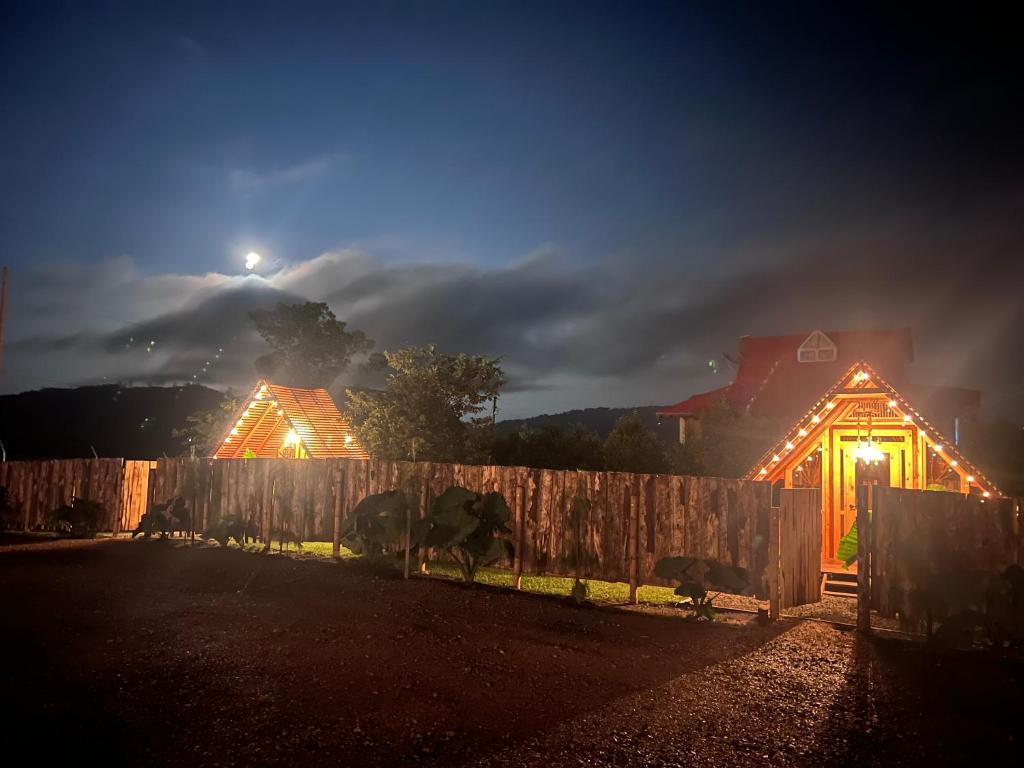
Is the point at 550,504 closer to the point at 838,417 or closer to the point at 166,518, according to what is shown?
the point at 838,417

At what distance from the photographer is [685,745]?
14.5ft

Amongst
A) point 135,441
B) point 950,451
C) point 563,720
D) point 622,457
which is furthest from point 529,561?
point 135,441

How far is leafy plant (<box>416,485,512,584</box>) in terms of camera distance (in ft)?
32.3

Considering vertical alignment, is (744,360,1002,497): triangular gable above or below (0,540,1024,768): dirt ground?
above

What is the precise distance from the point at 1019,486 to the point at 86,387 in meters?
80.1

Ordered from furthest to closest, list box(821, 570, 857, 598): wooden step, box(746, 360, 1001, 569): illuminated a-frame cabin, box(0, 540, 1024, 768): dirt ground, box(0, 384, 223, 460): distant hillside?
box(0, 384, 223, 460): distant hillside → box(746, 360, 1001, 569): illuminated a-frame cabin → box(821, 570, 857, 598): wooden step → box(0, 540, 1024, 768): dirt ground

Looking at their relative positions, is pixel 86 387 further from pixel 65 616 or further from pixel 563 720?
pixel 563 720

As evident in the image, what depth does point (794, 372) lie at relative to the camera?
31375 mm

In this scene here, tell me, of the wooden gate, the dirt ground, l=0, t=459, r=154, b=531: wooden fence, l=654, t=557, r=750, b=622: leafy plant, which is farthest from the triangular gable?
l=0, t=459, r=154, b=531: wooden fence

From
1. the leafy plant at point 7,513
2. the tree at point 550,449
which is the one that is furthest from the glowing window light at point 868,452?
the leafy plant at point 7,513

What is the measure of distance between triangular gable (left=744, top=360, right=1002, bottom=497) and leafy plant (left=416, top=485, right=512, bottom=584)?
19.9ft

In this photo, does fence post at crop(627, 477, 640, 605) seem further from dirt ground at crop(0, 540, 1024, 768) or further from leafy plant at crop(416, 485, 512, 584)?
leafy plant at crop(416, 485, 512, 584)

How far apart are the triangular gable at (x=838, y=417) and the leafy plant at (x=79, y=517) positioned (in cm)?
1475

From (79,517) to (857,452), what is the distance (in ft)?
56.8
